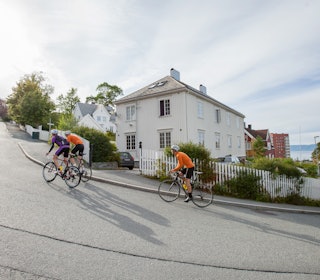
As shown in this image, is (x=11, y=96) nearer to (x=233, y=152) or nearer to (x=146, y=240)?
(x=233, y=152)

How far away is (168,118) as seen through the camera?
22.7 meters

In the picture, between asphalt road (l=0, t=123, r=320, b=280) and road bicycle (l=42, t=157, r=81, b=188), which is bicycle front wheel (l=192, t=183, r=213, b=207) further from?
road bicycle (l=42, t=157, r=81, b=188)

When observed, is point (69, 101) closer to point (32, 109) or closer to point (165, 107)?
point (32, 109)

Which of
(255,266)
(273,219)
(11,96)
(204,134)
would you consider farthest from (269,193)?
(11,96)

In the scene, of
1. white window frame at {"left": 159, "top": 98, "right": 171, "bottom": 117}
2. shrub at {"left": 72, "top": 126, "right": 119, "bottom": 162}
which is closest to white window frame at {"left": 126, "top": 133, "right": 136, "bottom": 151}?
white window frame at {"left": 159, "top": 98, "right": 171, "bottom": 117}

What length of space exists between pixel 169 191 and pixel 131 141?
57.5ft

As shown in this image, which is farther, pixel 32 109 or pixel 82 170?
pixel 32 109

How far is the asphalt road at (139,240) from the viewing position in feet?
11.5

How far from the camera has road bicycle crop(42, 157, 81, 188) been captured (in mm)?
8750

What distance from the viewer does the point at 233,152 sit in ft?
105

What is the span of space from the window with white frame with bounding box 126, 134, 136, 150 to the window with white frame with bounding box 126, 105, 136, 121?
1766mm

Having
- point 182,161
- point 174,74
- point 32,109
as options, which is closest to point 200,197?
point 182,161

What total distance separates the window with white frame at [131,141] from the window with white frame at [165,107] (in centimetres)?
419

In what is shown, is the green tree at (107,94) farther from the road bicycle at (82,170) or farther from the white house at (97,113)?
the road bicycle at (82,170)
